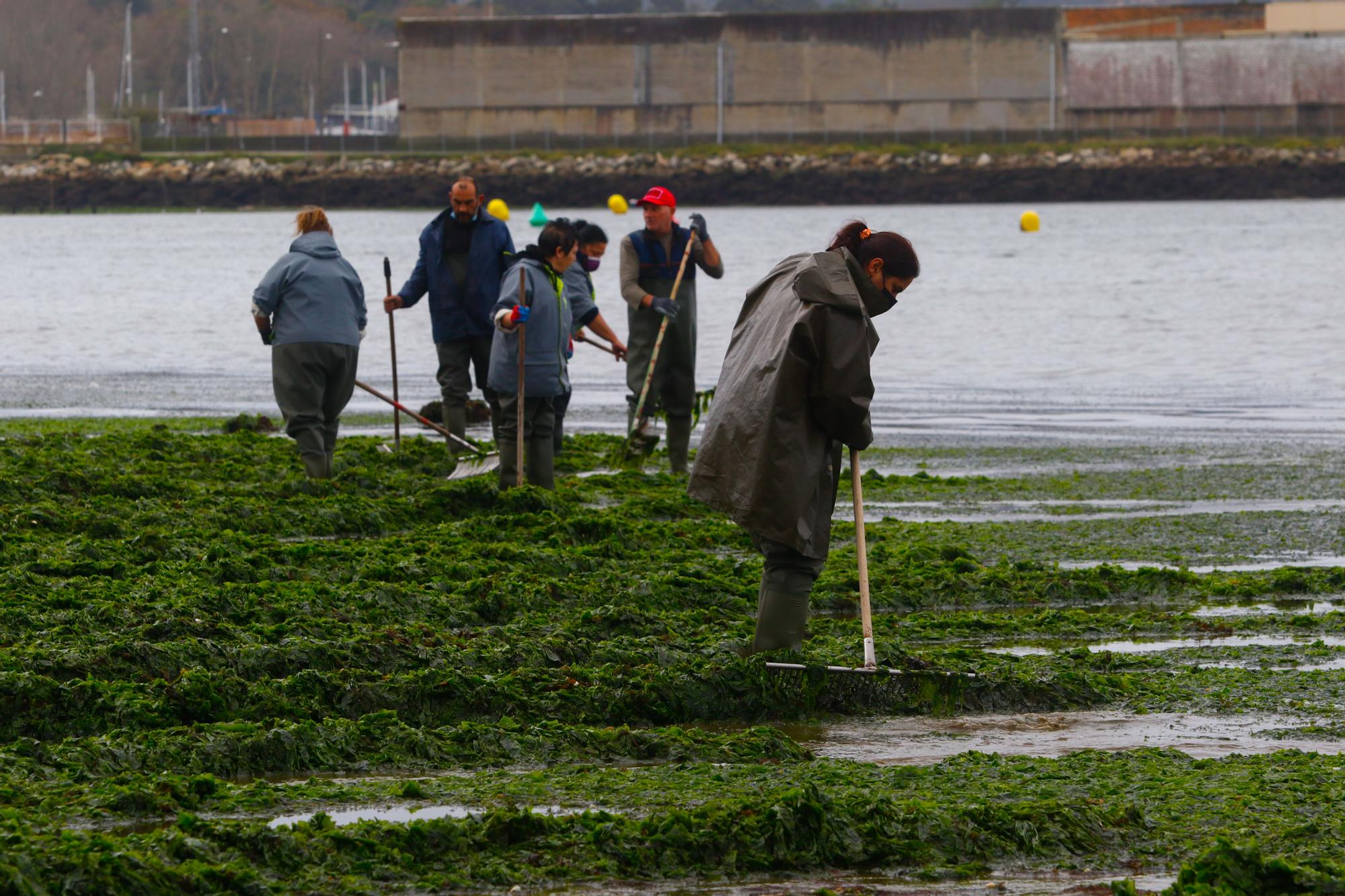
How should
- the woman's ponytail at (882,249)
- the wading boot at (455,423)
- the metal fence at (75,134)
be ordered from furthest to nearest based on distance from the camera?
the metal fence at (75,134), the wading boot at (455,423), the woman's ponytail at (882,249)

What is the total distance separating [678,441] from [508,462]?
2040 millimetres

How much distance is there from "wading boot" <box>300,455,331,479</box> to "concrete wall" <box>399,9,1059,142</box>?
80.9m

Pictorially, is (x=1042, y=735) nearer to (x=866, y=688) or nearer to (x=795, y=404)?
(x=866, y=688)

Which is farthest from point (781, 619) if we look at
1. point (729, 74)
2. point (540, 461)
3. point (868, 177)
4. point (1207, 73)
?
point (1207, 73)

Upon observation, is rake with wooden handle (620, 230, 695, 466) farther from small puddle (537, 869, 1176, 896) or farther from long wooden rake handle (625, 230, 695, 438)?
small puddle (537, 869, 1176, 896)

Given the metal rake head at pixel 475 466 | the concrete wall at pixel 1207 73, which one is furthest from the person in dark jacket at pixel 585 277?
the concrete wall at pixel 1207 73

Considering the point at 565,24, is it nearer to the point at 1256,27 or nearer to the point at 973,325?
the point at 1256,27

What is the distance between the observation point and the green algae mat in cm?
461

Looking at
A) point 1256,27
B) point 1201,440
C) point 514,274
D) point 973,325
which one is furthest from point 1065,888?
point 1256,27

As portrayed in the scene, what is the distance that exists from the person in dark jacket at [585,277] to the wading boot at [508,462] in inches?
48.0

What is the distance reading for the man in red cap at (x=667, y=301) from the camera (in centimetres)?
1148

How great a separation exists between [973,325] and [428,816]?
25.6 meters

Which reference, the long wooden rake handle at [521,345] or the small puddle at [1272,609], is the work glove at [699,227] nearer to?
the long wooden rake handle at [521,345]

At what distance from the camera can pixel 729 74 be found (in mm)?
91312
